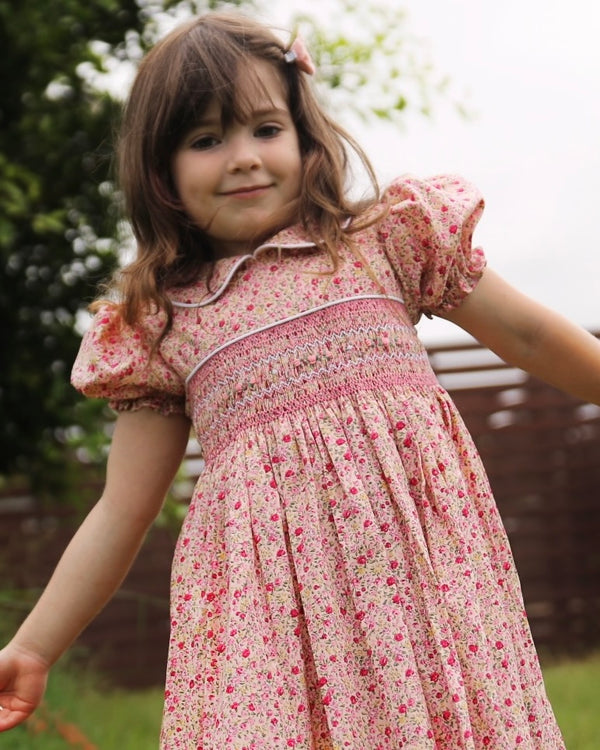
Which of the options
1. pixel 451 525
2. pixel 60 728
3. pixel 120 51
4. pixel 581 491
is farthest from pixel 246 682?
pixel 581 491

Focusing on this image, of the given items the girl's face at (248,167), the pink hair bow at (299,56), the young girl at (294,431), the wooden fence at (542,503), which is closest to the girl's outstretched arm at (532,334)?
the young girl at (294,431)

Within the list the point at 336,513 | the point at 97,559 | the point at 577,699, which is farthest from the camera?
the point at 577,699

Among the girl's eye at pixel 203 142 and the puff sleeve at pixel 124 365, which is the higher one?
the girl's eye at pixel 203 142

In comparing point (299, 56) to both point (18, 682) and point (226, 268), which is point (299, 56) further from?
point (18, 682)

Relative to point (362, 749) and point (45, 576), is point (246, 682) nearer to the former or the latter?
point (362, 749)

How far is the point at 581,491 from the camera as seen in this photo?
5.51 meters

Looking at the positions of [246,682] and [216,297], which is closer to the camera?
[246,682]

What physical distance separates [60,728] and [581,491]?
118 inches

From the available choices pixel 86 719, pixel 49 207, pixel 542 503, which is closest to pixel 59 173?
pixel 49 207

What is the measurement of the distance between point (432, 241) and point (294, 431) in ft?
1.12

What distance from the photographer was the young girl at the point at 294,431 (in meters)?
→ 1.57

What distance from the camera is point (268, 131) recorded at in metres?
1.78

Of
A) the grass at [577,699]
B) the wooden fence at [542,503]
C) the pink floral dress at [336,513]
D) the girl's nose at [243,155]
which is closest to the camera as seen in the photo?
the pink floral dress at [336,513]

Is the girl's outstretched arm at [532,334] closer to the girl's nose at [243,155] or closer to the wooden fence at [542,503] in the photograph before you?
the girl's nose at [243,155]
